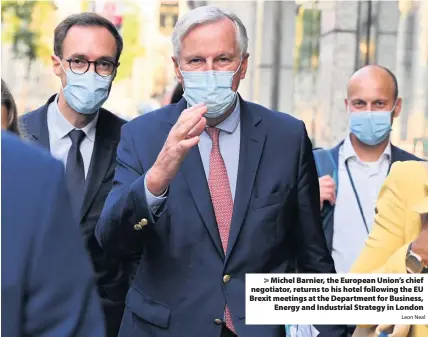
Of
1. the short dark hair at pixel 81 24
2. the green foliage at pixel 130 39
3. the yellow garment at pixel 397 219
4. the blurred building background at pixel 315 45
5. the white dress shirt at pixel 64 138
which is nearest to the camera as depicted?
the yellow garment at pixel 397 219

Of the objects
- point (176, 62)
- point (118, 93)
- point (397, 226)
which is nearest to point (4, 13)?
point (118, 93)

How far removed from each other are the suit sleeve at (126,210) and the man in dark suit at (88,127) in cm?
78

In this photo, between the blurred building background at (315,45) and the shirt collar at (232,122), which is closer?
the shirt collar at (232,122)

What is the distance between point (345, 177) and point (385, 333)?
1584 millimetres

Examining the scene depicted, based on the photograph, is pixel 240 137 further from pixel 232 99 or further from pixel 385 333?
pixel 385 333

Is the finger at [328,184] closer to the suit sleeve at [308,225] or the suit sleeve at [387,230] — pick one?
the suit sleeve at [308,225]

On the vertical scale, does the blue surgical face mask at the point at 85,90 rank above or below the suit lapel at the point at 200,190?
above

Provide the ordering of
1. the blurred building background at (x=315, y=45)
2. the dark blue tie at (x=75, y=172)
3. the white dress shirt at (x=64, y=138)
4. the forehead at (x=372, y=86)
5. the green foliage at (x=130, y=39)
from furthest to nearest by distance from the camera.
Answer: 1. the green foliage at (x=130, y=39)
2. the blurred building background at (x=315, y=45)
3. the forehead at (x=372, y=86)
4. the white dress shirt at (x=64, y=138)
5. the dark blue tie at (x=75, y=172)

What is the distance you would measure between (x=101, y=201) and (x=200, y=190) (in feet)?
3.17

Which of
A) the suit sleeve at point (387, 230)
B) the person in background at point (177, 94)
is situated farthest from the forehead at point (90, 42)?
the suit sleeve at point (387, 230)

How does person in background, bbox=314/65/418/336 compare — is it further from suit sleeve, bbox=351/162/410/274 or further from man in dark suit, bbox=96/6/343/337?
suit sleeve, bbox=351/162/410/274

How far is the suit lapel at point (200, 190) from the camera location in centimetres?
314
